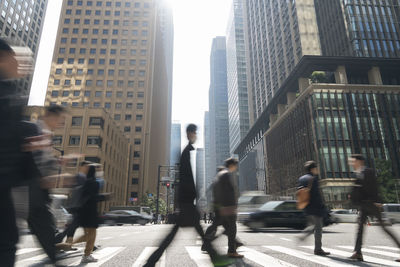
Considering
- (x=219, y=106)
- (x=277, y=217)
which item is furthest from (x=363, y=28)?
(x=219, y=106)

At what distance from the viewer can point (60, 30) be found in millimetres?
74875

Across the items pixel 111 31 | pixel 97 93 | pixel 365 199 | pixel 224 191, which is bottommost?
pixel 365 199

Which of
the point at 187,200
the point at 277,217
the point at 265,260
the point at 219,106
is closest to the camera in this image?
the point at 187,200

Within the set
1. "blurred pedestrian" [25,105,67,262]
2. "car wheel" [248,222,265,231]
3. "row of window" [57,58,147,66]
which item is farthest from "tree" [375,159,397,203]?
"row of window" [57,58,147,66]

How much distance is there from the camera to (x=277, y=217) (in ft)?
40.0

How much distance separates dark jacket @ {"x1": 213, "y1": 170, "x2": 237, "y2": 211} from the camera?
468 centimetres

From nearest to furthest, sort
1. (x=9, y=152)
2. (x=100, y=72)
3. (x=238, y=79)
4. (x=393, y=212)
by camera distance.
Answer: (x=9, y=152) < (x=393, y=212) < (x=100, y=72) < (x=238, y=79)

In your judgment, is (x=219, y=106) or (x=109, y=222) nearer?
(x=109, y=222)

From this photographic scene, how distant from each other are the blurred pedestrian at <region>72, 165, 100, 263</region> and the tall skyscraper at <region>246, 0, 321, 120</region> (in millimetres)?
59771

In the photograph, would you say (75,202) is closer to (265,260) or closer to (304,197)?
(265,260)

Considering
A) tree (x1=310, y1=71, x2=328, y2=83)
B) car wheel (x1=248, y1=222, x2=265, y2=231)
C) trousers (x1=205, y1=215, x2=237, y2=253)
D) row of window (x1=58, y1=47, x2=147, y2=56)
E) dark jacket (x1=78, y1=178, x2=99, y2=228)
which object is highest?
row of window (x1=58, y1=47, x2=147, y2=56)

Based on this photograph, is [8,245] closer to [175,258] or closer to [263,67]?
[175,258]

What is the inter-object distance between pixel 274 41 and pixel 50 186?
7692 centimetres

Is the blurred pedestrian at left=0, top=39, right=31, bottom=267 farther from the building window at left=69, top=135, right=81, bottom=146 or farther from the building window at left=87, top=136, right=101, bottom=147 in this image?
the building window at left=69, top=135, right=81, bottom=146
